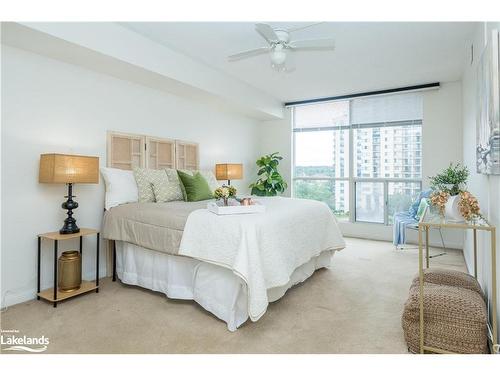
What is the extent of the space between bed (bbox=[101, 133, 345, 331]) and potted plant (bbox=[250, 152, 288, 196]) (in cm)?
225

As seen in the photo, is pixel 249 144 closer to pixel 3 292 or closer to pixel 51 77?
pixel 51 77

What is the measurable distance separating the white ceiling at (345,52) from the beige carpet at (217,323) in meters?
2.57

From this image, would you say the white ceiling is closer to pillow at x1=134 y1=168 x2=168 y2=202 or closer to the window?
the window

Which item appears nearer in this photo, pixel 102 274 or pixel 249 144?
pixel 102 274

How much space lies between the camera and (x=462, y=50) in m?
3.55

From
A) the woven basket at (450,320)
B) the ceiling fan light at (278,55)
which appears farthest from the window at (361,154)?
the woven basket at (450,320)

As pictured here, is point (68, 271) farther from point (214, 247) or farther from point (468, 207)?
point (468, 207)

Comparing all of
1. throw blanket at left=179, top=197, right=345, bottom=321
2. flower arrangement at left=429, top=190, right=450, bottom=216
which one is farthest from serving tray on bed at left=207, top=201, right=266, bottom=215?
flower arrangement at left=429, top=190, right=450, bottom=216

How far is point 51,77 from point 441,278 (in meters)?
3.79

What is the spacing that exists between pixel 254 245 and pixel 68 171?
1.77 meters

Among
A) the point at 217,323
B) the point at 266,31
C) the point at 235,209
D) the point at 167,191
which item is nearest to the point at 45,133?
the point at 167,191

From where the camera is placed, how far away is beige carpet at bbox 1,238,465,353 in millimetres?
1999

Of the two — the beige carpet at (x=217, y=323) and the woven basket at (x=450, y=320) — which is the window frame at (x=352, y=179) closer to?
the beige carpet at (x=217, y=323)
